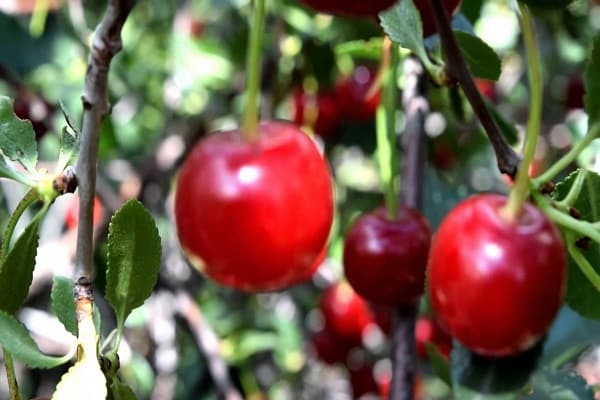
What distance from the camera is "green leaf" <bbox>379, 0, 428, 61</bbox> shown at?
0.73 m

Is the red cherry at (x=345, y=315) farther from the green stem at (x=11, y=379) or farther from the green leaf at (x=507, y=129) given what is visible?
the green stem at (x=11, y=379)

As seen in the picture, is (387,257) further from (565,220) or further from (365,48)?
(365,48)

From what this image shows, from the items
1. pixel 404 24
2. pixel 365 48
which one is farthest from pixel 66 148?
pixel 365 48

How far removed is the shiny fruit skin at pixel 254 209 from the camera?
1.99ft

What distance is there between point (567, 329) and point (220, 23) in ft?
7.05

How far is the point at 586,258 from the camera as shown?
76cm

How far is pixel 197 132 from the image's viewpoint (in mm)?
2137

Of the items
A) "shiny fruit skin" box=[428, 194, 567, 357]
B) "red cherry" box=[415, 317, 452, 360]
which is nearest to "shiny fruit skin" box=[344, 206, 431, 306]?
"shiny fruit skin" box=[428, 194, 567, 357]

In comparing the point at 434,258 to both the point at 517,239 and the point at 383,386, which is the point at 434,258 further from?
the point at 383,386

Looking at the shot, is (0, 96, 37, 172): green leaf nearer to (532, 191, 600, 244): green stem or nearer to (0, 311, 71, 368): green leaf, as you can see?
(0, 311, 71, 368): green leaf

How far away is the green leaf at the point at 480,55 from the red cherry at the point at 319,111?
1.05m

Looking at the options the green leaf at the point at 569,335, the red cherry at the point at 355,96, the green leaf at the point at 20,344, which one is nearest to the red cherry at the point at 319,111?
the red cherry at the point at 355,96

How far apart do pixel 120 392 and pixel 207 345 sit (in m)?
1.13

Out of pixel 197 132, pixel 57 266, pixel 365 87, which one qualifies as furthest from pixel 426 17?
pixel 197 132
